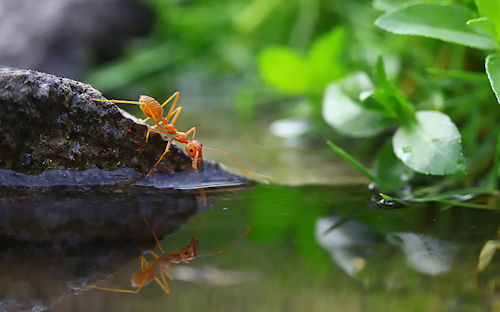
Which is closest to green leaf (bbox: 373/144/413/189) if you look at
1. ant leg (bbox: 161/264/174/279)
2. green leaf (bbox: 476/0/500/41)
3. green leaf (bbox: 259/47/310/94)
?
green leaf (bbox: 476/0/500/41)

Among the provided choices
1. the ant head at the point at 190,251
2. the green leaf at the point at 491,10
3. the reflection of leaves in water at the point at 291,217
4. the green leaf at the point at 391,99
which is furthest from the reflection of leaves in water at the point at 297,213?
the green leaf at the point at 491,10

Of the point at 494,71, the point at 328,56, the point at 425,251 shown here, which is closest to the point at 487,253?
the point at 425,251

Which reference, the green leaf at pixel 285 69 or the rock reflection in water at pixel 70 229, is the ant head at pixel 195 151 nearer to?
the rock reflection in water at pixel 70 229

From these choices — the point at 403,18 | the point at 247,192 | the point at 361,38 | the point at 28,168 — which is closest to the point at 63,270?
the point at 28,168

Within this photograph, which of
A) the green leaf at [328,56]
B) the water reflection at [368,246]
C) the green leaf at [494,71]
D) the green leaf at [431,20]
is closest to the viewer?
the water reflection at [368,246]

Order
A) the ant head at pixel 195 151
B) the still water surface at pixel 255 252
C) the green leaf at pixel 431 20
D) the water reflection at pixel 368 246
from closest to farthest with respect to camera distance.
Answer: the still water surface at pixel 255 252
the water reflection at pixel 368 246
the green leaf at pixel 431 20
the ant head at pixel 195 151

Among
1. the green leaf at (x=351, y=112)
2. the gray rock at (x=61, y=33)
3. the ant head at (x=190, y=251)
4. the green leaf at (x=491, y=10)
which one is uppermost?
the gray rock at (x=61, y=33)

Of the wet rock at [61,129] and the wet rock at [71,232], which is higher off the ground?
the wet rock at [61,129]
